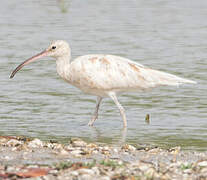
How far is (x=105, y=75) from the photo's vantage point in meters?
12.1

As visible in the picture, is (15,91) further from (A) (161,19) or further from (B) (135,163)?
(A) (161,19)

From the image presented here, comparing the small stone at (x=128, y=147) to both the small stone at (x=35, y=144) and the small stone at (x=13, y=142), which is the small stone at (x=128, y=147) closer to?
the small stone at (x=35, y=144)

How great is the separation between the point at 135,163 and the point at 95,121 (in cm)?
423

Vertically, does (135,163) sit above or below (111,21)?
below

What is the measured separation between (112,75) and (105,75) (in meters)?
0.12

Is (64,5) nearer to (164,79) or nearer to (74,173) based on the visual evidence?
(164,79)

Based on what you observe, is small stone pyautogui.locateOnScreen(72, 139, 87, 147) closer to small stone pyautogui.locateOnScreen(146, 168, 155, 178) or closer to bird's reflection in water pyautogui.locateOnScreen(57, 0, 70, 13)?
small stone pyautogui.locateOnScreen(146, 168, 155, 178)

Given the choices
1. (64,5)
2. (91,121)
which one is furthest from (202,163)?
(64,5)

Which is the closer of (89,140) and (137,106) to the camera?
(89,140)

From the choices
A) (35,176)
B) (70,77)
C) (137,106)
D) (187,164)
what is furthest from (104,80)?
(35,176)

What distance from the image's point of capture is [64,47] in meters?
12.4

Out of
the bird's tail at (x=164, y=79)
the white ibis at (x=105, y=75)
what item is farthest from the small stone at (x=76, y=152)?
the bird's tail at (x=164, y=79)

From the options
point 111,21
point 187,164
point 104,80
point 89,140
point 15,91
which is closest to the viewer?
point 187,164

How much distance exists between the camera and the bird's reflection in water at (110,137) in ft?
36.6
